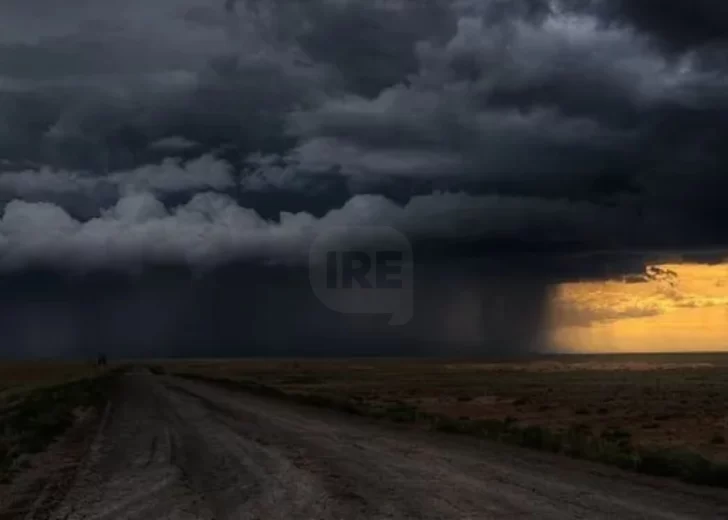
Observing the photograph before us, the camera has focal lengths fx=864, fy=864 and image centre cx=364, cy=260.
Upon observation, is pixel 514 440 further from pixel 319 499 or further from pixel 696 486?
pixel 319 499

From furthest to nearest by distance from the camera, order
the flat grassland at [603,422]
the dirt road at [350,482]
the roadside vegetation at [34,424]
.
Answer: the roadside vegetation at [34,424], the flat grassland at [603,422], the dirt road at [350,482]

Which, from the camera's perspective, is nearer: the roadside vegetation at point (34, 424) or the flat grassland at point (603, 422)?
the flat grassland at point (603, 422)

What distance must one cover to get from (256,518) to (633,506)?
5862 millimetres

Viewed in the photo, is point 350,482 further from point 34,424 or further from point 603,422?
point 603,422

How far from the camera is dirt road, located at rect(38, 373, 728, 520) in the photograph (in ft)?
44.5

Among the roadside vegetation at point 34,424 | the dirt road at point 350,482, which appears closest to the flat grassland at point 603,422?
the dirt road at point 350,482

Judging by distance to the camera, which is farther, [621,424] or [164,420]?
[621,424]

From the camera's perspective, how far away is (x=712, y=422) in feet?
132

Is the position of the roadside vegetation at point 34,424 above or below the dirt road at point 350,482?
below

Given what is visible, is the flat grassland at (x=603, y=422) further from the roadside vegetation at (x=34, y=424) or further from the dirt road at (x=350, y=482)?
the roadside vegetation at (x=34, y=424)

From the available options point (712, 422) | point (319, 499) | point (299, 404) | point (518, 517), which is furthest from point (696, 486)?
point (299, 404)

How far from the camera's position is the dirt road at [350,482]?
13.6 metres

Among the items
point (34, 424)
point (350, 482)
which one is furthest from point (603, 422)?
point (350, 482)

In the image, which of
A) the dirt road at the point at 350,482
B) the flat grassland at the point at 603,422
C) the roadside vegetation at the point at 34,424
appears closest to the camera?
the dirt road at the point at 350,482
